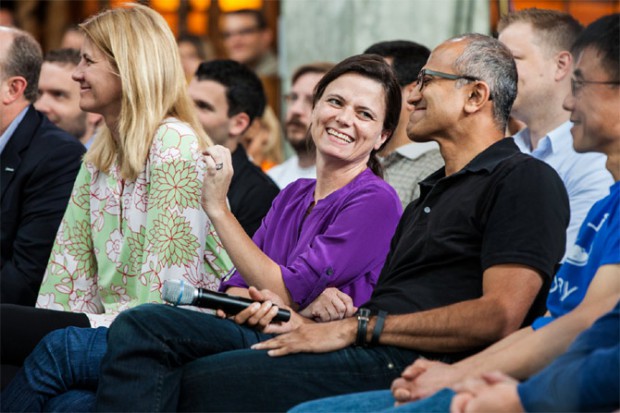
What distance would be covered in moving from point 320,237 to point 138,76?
0.99m

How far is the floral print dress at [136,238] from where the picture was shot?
3.59 meters

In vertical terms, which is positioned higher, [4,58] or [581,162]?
[4,58]

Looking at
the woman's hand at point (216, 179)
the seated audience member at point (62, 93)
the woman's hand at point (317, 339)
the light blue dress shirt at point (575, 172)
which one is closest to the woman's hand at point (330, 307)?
the woman's hand at point (317, 339)

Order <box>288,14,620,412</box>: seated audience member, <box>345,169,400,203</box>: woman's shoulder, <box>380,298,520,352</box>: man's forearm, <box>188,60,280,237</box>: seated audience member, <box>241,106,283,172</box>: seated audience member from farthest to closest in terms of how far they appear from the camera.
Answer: <box>241,106,283,172</box>: seated audience member < <box>188,60,280,237</box>: seated audience member < <box>345,169,400,203</box>: woman's shoulder < <box>380,298,520,352</box>: man's forearm < <box>288,14,620,412</box>: seated audience member

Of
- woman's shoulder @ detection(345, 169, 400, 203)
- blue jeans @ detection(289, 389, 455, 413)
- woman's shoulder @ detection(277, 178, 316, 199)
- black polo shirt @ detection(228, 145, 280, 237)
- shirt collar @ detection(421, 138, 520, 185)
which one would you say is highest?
shirt collar @ detection(421, 138, 520, 185)

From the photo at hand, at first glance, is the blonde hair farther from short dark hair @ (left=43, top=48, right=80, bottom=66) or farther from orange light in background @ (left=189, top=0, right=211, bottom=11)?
orange light in background @ (left=189, top=0, right=211, bottom=11)

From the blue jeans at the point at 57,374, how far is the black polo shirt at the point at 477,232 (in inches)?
36.8

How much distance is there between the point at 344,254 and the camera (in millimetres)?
3307

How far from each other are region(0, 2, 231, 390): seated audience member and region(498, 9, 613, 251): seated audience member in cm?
150

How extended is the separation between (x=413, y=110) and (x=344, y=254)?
1.63ft

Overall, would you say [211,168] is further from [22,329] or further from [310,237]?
[22,329]

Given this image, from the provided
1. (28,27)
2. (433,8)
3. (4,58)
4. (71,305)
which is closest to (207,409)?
(71,305)

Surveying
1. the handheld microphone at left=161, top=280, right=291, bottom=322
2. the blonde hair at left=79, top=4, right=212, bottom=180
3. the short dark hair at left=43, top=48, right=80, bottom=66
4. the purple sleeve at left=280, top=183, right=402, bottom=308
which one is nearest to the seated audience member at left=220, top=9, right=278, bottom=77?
the short dark hair at left=43, top=48, right=80, bottom=66

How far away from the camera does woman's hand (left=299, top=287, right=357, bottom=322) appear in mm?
3178
